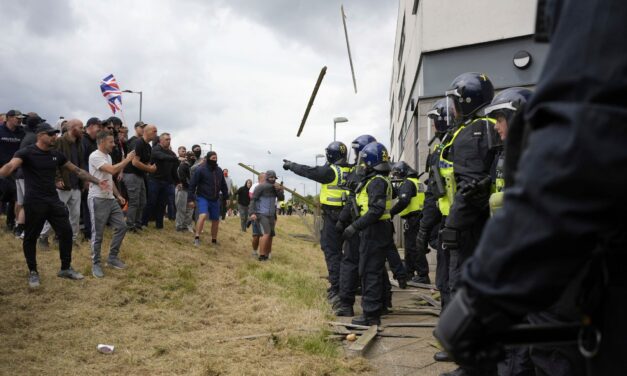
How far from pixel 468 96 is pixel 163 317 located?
14.4ft

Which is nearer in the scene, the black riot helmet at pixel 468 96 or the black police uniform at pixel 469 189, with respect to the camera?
the black police uniform at pixel 469 189

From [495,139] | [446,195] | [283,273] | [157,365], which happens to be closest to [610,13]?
[495,139]

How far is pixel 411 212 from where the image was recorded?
9086 mm

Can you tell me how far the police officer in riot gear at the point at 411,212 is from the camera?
8.68m

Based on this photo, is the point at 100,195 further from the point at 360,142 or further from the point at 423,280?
the point at 423,280

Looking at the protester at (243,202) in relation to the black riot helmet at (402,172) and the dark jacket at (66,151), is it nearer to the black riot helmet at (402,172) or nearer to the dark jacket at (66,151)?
the black riot helmet at (402,172)

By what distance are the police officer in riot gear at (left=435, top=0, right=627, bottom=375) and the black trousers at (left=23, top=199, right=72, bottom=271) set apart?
6.40 metres

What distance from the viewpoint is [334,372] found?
13.8 feet

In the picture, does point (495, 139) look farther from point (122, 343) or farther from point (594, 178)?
point (122, 343)

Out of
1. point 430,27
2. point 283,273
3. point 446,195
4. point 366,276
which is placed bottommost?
point 283,273

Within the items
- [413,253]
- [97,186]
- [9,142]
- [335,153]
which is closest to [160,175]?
[9,142]

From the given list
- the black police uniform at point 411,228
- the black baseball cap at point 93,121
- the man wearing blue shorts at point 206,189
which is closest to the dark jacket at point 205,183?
the man wearing blue shorts at point 206,189

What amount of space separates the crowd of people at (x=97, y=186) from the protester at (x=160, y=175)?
2 cm

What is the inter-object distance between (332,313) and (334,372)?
2.11 metres
